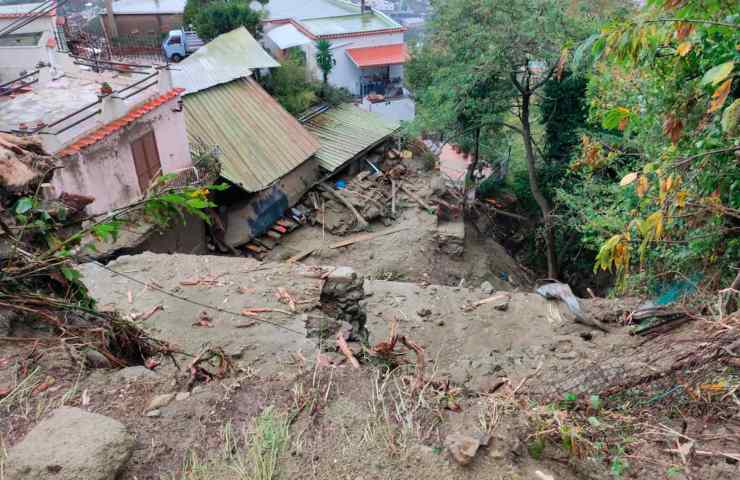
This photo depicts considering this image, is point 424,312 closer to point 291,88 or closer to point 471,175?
point 471,175

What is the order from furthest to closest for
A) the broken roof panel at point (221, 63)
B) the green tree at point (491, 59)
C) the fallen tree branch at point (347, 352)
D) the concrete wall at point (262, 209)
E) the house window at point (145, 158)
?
the broken roof panel at point (221, 63), the concrete wall at point (262, 209), the green tree at point (491, 59), the house window at point (145, 158), the fallen tree branch at point (347, 352)

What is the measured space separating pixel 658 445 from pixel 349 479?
2153 mm

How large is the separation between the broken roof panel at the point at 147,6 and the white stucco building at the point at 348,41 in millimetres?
5926

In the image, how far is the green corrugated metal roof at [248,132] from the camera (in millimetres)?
15914

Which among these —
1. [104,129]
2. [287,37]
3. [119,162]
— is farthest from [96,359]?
[287,37]

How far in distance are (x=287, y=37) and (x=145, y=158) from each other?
1429 centimetres

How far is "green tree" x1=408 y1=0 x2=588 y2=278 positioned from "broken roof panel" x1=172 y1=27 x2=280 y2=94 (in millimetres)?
6762

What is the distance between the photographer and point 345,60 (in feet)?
87.8

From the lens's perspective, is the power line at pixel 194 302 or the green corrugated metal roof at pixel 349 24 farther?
the green corrugated metal roof at pixel 349 24

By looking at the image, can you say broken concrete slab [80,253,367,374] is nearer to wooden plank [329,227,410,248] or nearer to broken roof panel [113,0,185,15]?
wooden plank [329,227,410,248]

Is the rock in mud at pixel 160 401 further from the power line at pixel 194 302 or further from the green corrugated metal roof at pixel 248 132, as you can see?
the green corrugated metal roof at pixel 248 132

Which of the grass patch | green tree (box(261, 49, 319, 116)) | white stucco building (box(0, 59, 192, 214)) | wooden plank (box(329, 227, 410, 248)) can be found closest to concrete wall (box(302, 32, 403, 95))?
green tree (box(261, 49, 319, 116))

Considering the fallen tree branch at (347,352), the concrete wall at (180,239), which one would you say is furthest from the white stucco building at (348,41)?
the fallen tree branch at (347,352)

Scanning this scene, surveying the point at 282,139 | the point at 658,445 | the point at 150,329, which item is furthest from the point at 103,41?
the point at 658,445
